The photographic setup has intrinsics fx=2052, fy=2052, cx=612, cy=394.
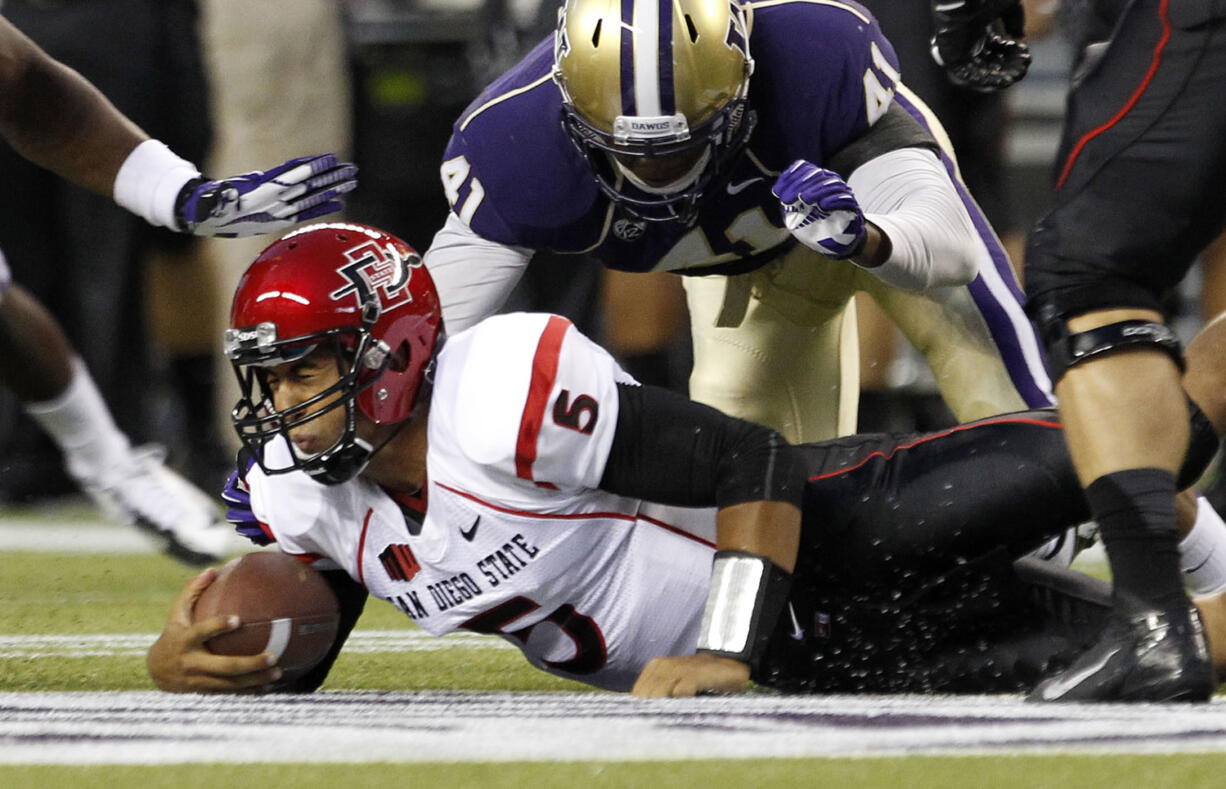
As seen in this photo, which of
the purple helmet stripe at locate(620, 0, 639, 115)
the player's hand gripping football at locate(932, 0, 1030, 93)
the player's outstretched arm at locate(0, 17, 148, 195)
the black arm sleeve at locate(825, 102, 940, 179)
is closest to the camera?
the purple helmet stripe at locate(620, 0, 639, 115)

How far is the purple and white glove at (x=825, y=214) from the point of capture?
9.92 feet

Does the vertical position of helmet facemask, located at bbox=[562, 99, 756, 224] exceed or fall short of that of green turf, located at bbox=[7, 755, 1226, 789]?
it exceeds it

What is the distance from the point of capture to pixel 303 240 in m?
3.10

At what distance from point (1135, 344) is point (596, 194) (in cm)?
120

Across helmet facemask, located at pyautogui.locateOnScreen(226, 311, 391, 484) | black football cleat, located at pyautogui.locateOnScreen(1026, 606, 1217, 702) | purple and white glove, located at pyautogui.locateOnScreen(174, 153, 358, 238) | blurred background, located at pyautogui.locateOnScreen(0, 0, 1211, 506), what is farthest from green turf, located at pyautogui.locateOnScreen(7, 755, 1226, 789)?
blurred background, located at pyautogui.locateOnScreen(0, 0, 1211, 506)

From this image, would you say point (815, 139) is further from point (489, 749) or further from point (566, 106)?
point (489, 749)

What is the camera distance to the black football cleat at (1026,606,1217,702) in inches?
100

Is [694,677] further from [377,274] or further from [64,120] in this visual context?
[64,120]

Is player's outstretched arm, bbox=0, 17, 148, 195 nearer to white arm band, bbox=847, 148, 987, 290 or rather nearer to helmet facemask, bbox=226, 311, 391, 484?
helmet facemask, bbox=226, 311, 391, 484

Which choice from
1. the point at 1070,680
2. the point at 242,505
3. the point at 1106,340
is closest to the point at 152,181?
the point at 242,505

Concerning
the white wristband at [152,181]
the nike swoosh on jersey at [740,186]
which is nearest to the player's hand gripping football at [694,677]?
the nike swoosh on jersey at [740,186]

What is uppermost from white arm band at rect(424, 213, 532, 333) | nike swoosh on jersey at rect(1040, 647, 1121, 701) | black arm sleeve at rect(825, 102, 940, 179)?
black arm sleeve at rect(825, 102, 940, 179)

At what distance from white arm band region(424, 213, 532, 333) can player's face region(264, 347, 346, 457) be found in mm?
749

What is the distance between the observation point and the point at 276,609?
3014 mm
